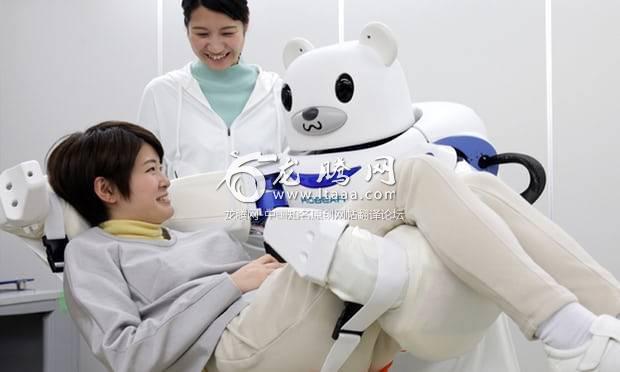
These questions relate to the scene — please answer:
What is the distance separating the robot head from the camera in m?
1.65

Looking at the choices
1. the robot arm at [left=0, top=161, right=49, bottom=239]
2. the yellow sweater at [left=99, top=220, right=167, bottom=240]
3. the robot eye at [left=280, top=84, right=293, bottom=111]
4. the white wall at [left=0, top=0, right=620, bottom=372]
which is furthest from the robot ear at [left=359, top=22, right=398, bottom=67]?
the white wall at [left=0, top=0, right=620, bottom=372]

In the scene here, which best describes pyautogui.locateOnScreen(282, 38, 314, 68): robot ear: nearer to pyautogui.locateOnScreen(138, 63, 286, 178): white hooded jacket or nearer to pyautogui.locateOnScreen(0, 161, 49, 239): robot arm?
pyautogui.locateOnScreen(138, 63, 286, 178): white hooded jacket

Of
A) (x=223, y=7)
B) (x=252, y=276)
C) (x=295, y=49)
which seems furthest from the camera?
(x=223, y=7)

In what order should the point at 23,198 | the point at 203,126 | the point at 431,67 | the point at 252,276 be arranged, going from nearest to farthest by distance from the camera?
the point at 252,276
the point at 23,198
the point at 203,126
the point at 431,67

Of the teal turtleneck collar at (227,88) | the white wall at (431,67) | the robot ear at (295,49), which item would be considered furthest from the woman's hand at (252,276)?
the white wall at (431,67)

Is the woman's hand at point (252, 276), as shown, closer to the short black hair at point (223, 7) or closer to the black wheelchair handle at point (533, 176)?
the black wheelchair handle at point (533, 176)

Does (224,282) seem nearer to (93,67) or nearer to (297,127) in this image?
(297,127)

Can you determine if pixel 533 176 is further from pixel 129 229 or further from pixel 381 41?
pixel 129 229

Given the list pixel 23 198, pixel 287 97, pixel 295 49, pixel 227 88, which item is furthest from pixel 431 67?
pixel 23 198

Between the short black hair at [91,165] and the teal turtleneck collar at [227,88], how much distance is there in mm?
518

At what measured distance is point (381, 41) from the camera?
66.5 inches

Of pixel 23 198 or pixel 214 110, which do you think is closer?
pixel 23 198

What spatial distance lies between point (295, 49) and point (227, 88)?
0.38 metres

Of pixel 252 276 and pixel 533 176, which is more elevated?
pixel 533 176
